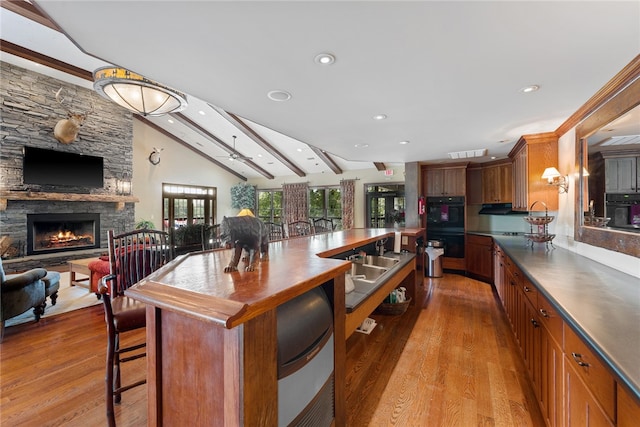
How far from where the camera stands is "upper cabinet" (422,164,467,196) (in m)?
5.36

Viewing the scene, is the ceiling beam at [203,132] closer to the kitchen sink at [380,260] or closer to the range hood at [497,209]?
the kitchen sink at [380,260]

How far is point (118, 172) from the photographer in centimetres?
668

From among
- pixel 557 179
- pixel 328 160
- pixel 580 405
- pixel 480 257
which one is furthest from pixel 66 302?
pixel 480 257

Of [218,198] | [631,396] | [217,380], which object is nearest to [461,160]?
[631,396]

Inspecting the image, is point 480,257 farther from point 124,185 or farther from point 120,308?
point 124,185

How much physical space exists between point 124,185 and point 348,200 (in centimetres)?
622

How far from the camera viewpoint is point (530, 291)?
189 cm

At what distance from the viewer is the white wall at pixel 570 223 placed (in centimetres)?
192

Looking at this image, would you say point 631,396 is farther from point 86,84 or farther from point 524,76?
point 86,84

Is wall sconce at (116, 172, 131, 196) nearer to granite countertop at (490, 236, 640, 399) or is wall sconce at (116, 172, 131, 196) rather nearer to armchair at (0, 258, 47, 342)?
armchair at (0, 258, 47, 342)

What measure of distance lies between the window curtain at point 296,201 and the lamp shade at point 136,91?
5.56m

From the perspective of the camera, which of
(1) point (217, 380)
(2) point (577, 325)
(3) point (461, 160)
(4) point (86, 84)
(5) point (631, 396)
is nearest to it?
(5) point (631, 396)

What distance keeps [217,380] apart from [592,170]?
3.10 meters

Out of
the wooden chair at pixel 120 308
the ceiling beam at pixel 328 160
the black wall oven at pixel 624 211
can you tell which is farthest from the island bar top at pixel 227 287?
the ceiling beam at pixel 328 160
